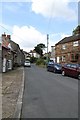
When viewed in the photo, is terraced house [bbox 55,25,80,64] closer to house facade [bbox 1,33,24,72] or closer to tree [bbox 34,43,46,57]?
house facade [bbox 1,33,24,72]

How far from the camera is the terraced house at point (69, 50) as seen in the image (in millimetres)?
54934

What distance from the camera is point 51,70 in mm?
39719

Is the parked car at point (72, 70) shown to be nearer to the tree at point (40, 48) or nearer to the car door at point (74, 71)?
the car door at point (74, 71)

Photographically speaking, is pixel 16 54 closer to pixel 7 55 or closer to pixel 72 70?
pixel 7 55

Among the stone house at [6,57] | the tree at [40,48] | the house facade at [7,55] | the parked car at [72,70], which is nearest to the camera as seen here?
the parked car at [72,70]

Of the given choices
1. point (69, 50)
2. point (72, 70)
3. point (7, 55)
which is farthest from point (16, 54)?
point (72, 70)

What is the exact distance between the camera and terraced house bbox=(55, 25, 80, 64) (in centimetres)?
5493

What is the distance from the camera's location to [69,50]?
58.1 m

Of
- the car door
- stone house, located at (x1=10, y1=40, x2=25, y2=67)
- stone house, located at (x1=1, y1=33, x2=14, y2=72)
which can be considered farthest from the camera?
stone house, located at (x1=10, y1=40, x2=25, y2=67)

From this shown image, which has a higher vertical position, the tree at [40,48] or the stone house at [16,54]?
the tree at [40,48]

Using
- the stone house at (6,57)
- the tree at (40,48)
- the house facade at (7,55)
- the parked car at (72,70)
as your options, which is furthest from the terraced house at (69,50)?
the tree at (40,48)

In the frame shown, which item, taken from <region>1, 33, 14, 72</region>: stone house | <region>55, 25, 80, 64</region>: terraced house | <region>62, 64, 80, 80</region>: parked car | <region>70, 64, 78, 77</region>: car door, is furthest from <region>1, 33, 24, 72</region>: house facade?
<region>55, 25, 80, 64</region>: terraced house

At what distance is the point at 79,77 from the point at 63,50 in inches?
1407

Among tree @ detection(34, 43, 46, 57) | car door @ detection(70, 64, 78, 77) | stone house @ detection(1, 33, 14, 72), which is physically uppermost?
tree @ detection(34, 43, 46, 57)
